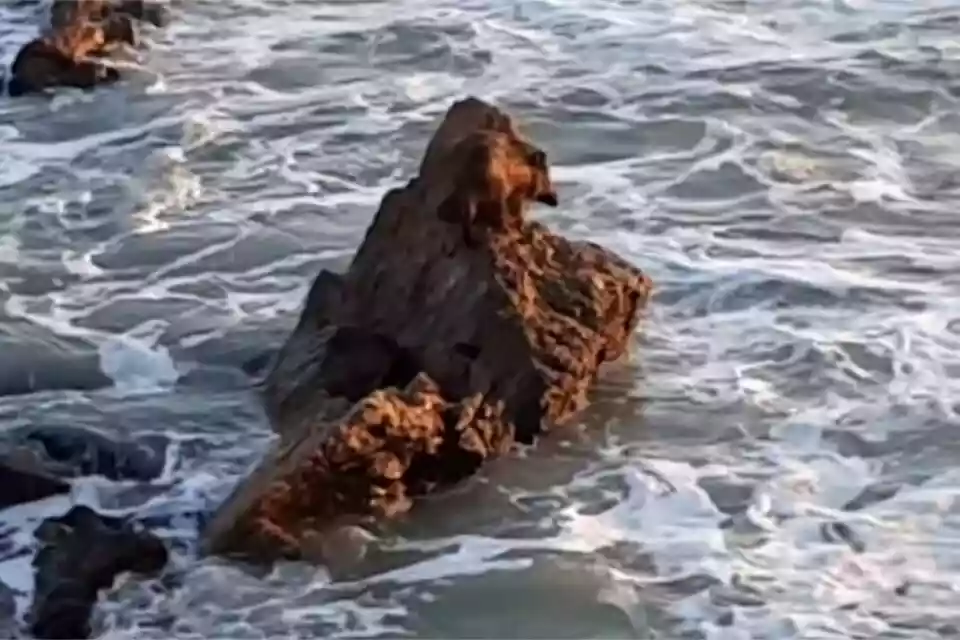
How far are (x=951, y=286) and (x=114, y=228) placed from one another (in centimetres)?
378

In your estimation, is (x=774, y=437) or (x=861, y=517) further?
(x=774, y=437)

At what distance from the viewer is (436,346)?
6508 millimetres

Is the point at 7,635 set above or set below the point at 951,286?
below

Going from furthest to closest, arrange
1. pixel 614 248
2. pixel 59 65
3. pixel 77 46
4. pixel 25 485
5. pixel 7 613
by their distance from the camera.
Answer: pixel 77 46
pixel 59 65
pixel 614 248
pixel 25 485
pixel 7 613

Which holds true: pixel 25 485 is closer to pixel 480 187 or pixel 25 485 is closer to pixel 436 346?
pixel 436 346

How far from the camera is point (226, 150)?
9.58m

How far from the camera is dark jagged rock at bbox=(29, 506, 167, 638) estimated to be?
18.0 ft

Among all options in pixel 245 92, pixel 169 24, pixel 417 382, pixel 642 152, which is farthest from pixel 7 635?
pixel 169 24

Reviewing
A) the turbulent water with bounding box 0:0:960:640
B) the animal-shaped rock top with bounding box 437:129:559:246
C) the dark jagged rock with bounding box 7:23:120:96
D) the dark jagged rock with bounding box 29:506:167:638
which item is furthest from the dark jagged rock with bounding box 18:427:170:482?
the dark jagged rock with bounding box 7:23:120:96

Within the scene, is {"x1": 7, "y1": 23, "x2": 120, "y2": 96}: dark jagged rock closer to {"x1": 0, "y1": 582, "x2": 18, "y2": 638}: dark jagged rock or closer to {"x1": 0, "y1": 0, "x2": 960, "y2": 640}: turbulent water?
{"x1": 0, "y1": 0, "x2": 960, "y2": 640}: turbulent water

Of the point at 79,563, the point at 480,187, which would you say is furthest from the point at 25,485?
the point at 480,187

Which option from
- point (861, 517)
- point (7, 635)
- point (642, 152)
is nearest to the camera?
point (7, 635)

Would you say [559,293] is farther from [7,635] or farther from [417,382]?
[7,635]

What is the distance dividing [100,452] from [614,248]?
8.56 ft
